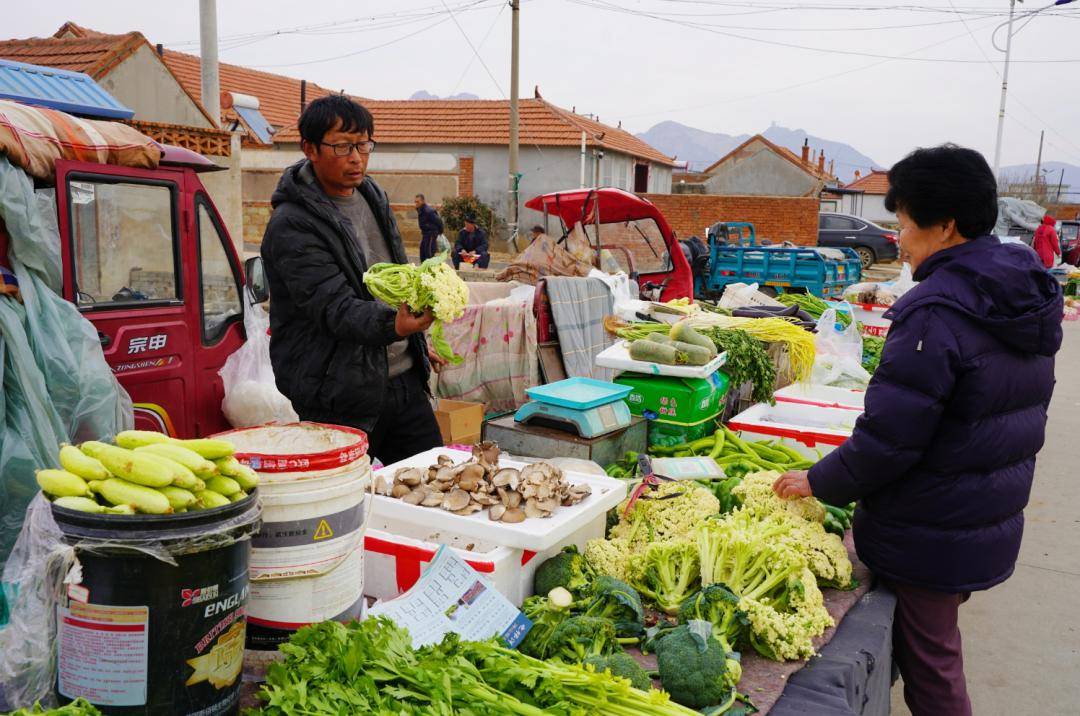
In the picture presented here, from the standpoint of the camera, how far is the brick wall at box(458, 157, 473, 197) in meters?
27.1

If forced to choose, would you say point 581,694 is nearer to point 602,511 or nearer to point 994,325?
point 602,511

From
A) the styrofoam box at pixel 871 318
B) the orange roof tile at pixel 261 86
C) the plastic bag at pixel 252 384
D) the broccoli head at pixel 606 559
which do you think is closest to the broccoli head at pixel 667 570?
the broccoli head at pixel 606 559

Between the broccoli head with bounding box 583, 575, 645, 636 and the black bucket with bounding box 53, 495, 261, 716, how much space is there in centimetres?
122

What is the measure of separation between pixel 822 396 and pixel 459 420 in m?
2.56

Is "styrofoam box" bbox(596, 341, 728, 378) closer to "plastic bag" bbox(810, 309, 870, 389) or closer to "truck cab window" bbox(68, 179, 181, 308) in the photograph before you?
"plastic bag" bbox(810, 309, 870, 389)

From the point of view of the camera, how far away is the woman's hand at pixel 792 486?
9.82ft

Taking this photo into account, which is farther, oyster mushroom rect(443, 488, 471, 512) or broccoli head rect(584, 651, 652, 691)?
oyster mushroom rect(443, 488, 471, 512)

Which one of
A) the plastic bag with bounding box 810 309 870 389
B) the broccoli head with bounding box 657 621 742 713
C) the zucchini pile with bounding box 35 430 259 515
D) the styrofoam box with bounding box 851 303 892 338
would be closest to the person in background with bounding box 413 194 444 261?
the styrofoam box with bounding box 851 303 892 338

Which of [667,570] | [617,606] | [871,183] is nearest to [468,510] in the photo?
[617,606]

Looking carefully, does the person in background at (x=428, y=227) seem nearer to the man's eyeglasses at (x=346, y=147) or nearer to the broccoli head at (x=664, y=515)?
the man's eyeglasses at (x=346, y=147)

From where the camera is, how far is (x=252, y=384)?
503 centimetres

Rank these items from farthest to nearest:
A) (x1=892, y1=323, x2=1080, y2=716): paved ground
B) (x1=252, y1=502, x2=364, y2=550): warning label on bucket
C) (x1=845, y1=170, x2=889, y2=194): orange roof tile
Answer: (x1=845, y1=170, x2=889, y2=194): orange roof tile
(x1=892, y1=323, x2=1080, y2=716): paved ground
(x1=252, y1=502, x2=364, y2=550): warning label on bucket

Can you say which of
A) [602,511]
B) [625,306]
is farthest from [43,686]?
[625,306]

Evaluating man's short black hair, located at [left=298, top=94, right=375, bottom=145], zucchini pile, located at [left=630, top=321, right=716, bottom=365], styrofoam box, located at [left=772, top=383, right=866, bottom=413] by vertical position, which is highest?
man's short black hair, located at [left=298, top=94, right=375, bottom=145]
